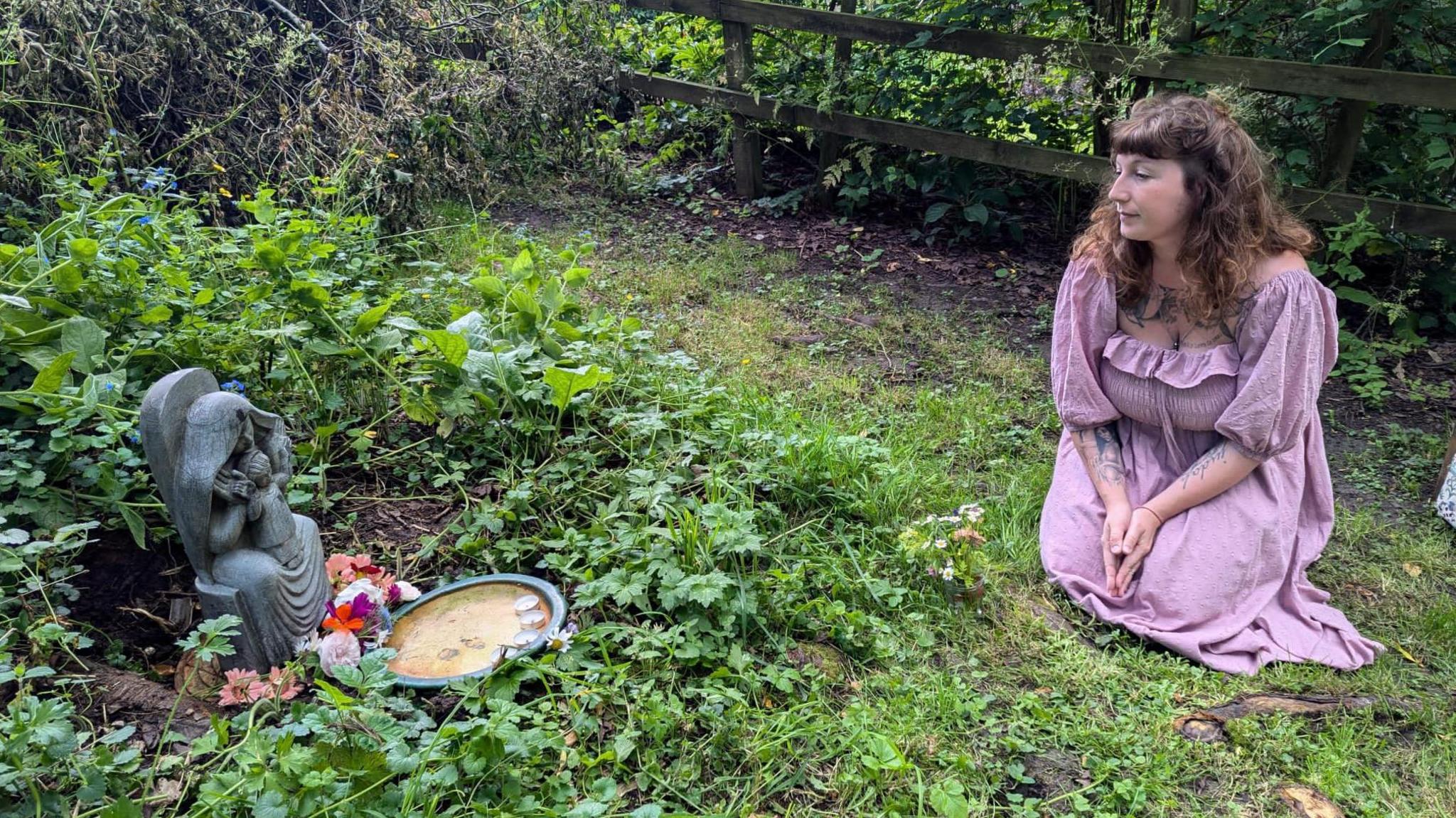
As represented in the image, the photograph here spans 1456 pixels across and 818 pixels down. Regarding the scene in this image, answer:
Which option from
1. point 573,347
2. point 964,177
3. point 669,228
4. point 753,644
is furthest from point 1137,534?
point 669,228

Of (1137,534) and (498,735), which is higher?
(498,735)

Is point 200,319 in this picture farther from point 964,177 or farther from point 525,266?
point 964,177

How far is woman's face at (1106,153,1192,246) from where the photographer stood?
2.91m

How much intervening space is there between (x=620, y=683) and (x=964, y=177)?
14.8 ft

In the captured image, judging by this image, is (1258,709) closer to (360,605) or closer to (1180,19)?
(360,605)

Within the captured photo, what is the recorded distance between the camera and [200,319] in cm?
304

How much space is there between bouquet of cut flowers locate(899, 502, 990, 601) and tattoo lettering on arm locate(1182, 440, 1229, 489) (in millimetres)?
639

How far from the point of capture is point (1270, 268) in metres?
2.96

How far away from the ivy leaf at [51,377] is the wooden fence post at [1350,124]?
16.4 ft

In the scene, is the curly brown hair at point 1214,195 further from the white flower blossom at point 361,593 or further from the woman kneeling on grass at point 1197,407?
the white flower blossom at point 361,593

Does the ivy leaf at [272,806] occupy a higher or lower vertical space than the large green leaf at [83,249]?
lower

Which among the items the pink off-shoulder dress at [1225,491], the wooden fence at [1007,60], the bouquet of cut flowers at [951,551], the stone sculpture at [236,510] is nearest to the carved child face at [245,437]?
the stone sculpture at [236,510]

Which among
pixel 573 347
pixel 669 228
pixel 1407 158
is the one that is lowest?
pixel 669 228

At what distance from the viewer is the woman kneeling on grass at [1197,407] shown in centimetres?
290
